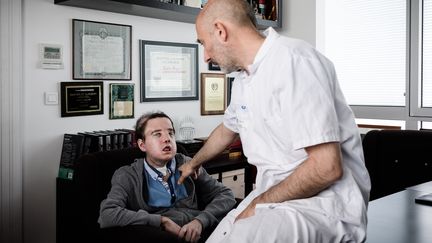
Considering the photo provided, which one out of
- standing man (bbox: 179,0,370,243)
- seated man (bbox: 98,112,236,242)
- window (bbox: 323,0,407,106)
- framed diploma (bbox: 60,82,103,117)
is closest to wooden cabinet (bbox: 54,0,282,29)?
framed diploma (bbox: 60,82,103,117)

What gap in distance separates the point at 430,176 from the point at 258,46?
1.49 m

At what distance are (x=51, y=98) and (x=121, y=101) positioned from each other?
565mm

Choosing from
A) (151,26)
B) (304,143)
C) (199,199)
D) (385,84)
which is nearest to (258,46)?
(304,143)

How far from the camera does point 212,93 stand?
4234mm

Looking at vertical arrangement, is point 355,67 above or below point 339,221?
above

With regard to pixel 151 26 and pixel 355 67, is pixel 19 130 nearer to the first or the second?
pixel 151 26

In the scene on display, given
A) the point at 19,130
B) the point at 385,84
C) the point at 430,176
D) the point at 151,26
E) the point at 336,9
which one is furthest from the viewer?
the point at 336,9

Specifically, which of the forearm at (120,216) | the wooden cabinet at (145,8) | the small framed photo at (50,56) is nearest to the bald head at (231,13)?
the forearm at (120,216)

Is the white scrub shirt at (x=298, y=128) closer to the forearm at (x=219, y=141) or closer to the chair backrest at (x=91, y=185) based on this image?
the forearm at (x=219, y=141)

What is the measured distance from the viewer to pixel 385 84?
4.27 m

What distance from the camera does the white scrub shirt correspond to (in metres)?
1.30

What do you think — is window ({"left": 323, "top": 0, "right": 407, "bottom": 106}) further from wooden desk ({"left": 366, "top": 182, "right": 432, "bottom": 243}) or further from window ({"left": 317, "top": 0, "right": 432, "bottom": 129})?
wooden desk ({"left": 366, "top": 182, "right": 432, "bottom": 243})

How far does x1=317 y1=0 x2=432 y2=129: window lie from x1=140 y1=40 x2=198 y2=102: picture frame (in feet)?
4.39

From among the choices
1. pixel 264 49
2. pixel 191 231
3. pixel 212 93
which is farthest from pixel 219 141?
pixel 212 93
